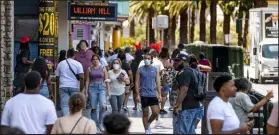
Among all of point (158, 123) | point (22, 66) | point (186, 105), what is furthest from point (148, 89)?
point (158, 123)

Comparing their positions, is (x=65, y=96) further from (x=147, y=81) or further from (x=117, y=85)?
(x=117, y=85)

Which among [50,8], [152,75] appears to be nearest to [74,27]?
→ [50,8]

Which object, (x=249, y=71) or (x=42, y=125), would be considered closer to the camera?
(x=42, y=125)

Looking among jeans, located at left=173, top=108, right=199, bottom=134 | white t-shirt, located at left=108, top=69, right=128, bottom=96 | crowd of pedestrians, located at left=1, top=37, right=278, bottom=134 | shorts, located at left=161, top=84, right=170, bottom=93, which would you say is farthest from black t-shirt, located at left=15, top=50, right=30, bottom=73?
shorts, located at left=161, top=84, right=170, bottom=93

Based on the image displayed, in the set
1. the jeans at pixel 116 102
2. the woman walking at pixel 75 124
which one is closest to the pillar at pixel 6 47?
the jeans at pixel 116 102

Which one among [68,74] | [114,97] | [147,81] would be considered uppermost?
[68,74]

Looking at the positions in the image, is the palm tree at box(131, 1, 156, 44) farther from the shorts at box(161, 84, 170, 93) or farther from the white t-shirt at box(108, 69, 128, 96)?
the white t-shirt at box(108, 69, 128, 96)

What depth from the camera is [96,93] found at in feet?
59.2

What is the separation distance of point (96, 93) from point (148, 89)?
1.24 meters

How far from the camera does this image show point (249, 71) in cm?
4638

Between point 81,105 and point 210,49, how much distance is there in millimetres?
31599

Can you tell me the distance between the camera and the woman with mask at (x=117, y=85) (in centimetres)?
1949

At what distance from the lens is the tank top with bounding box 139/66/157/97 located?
17391mm

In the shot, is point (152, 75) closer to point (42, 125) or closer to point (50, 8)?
point (50, 8)
